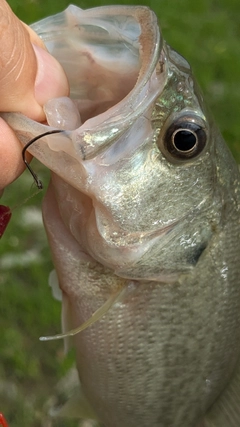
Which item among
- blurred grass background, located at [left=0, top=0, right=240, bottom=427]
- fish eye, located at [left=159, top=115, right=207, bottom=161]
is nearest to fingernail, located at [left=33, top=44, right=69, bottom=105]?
fish eye, located at [left=159, top=115, right=207, bottom=161]

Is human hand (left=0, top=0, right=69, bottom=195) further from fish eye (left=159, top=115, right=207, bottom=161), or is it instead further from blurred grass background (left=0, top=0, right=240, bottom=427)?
blurred grass background (left=0, top=0, right=240, bottom=427)

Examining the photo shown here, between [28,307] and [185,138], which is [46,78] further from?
[28,307]

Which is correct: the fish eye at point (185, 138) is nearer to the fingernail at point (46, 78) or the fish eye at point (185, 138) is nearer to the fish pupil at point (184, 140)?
the fish pupil at point (184, 140)

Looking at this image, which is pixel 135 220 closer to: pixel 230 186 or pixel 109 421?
pixel 230 186

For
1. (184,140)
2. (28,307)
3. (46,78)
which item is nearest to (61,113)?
(46,78)

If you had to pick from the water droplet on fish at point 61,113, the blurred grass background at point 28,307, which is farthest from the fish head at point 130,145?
the blurred grass background at point 28,307

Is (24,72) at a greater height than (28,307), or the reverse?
(24,72)

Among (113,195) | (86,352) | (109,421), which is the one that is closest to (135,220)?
(113,195)
